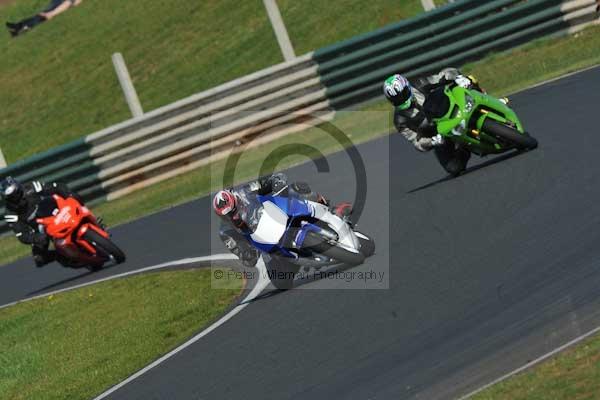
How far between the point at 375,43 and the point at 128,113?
24.1 feet

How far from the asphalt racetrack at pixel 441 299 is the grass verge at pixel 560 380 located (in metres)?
0.24

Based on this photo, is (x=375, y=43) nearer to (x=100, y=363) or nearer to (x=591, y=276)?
(x=100, y=363)

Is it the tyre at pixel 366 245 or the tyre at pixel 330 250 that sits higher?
the tyre at pixel 330 250

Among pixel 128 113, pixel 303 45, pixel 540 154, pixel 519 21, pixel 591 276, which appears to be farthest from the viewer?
pixel 128 113

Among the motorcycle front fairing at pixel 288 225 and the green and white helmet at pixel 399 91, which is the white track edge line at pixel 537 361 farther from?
the green and white helmet at pixel 399 91

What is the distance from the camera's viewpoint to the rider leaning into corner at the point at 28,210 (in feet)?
54.2

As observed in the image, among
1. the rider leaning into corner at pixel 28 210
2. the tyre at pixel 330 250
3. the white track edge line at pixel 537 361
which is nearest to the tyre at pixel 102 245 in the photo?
the rider leaning into corner at pixel 28 210

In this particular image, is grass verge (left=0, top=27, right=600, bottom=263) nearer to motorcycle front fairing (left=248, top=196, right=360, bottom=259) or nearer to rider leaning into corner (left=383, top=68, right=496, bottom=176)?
rider leaning into corner (left=383, top=68, right=496, bottom=176)

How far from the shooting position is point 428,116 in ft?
46.7

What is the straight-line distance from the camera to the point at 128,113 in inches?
1009

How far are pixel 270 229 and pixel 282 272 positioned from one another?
761 millimetres

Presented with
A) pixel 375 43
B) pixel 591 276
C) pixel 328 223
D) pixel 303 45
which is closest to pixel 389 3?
pixel 303 45

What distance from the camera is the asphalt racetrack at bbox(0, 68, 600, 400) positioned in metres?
8.41

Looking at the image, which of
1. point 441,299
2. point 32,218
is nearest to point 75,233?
point 32,218
